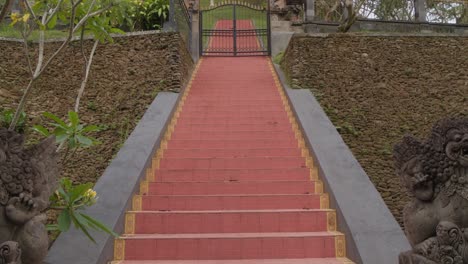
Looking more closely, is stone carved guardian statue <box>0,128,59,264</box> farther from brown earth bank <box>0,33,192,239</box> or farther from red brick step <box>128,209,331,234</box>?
brown earth bank <box>0,33,192,239</box>

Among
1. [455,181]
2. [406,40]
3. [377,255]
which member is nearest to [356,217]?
[377,255]

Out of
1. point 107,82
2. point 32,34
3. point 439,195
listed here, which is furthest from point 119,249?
point 32,34

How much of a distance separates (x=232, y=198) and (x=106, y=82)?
4544 millimetres

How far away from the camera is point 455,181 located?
270 cm

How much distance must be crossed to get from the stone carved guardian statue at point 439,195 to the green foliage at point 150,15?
404 inches

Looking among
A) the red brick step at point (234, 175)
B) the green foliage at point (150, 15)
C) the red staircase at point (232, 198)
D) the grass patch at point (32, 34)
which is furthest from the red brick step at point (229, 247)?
the green foliage at point (150, 15)

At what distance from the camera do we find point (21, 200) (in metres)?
2.59

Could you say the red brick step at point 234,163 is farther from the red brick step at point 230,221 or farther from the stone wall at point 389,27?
Answer: the stone wall at point 389,27

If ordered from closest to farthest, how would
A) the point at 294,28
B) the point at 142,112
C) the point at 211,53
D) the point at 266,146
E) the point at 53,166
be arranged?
the point at 53,166
the point at 266,146
the point at 142,112
the point at 211,53
the point at 294,28

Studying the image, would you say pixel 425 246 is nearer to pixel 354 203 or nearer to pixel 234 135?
pixel 354 203

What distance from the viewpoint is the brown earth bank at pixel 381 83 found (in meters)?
6.29

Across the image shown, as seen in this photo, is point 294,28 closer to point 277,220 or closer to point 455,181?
point 277,220

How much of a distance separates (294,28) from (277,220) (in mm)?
11586

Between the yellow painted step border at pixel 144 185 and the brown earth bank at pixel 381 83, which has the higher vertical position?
the brown earth bank at pixel 381 83
